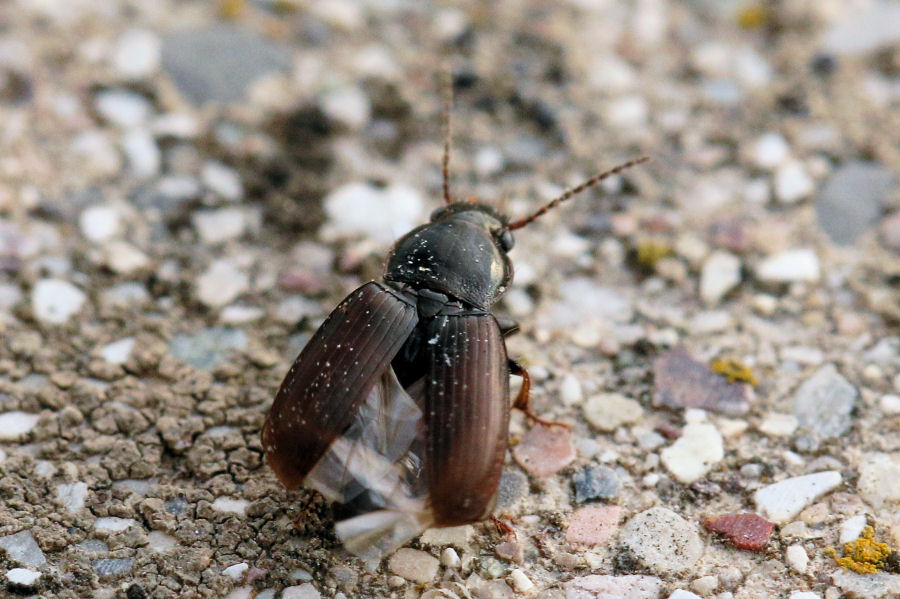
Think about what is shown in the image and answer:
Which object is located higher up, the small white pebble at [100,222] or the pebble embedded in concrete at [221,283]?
the small white pebble at [100,222]

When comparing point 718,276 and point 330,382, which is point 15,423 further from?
point 718,276

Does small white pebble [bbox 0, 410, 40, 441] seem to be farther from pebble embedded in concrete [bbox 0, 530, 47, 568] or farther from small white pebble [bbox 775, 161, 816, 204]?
small white pebble [bbox 775, 161, 816, 204]

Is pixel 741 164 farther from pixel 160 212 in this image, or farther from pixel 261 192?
pixel 160 212

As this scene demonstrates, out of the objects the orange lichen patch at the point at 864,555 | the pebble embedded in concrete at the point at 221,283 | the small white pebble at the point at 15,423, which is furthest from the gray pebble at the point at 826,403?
the small white pebble at the point at 15,423

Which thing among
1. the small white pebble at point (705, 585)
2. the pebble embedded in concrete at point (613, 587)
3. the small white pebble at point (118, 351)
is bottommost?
the pebble embedded in concrete at point (613, 587)

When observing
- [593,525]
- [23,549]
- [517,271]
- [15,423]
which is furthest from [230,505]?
[517,271]

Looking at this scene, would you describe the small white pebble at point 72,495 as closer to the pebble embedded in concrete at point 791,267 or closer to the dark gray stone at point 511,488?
the dark gray stone at point 511,488
